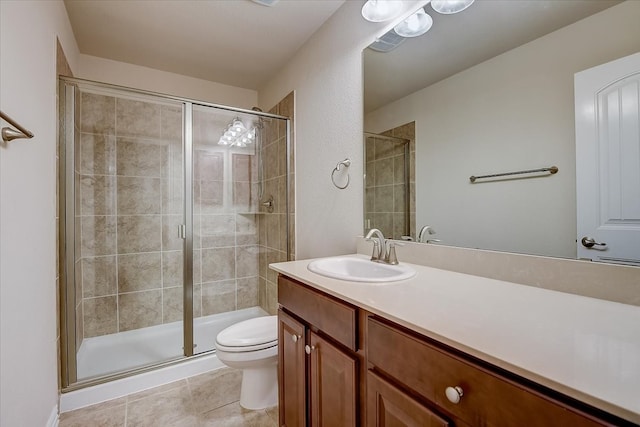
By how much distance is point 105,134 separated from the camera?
7.53 ft

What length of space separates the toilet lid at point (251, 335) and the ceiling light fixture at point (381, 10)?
1.87 metres

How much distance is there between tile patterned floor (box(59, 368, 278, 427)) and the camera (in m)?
1.51

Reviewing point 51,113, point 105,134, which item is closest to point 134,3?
point 51,113

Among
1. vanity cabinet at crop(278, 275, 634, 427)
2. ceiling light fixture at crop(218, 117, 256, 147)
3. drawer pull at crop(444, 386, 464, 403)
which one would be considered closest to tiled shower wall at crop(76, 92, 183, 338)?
ceiling light fixture at crop(218, 117, 256, 147)

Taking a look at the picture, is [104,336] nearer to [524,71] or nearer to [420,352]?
[420,352]

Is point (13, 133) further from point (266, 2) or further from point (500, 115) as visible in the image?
point (500, 115)

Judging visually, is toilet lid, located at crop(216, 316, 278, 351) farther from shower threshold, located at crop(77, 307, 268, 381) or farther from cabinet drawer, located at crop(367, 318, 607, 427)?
cabinet drawer, located at crop(367, 318, 607, 427)

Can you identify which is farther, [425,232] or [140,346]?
[140,346]

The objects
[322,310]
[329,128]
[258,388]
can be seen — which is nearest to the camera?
[322,310]

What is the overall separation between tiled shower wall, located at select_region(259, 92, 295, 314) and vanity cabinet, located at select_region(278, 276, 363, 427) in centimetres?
113

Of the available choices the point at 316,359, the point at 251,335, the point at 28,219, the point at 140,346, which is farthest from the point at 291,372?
the point at 140,346

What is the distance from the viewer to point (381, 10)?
144cm

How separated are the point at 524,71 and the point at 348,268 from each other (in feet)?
3.66

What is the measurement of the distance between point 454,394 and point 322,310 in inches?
19.9
